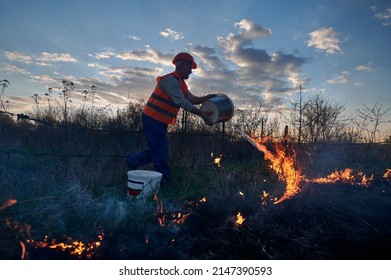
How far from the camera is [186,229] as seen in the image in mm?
3510

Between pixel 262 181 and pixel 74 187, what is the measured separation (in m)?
3.41

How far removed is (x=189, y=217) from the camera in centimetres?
382

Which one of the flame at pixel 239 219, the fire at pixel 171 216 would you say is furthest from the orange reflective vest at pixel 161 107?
the flame at pixel 239 219

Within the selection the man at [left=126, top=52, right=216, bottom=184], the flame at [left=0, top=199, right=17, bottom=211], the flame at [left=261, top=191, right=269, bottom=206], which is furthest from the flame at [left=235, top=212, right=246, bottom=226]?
the flame at [left=0, top=199, right=17, bottom=211]

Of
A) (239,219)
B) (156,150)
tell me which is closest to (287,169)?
(239,219)

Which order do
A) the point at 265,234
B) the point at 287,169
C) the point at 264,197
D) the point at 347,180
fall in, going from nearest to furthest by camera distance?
the point at 265,234 → the point at 264,197 → the point at 287,169 → the point at 347,180

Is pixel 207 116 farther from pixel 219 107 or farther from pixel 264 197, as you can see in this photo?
pixel 264 197

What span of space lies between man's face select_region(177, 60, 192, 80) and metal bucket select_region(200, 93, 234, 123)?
2.27 ft

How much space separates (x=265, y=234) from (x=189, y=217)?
1005mm

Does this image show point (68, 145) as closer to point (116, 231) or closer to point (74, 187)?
point (74, 187)

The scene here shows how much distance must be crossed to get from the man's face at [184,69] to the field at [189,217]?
2048mm

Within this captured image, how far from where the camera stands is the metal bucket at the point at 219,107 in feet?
18.4

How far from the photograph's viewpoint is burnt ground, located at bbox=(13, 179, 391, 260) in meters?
3.03

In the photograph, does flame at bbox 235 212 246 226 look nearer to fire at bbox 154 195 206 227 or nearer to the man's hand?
fire at bbox 154 195 206 227
